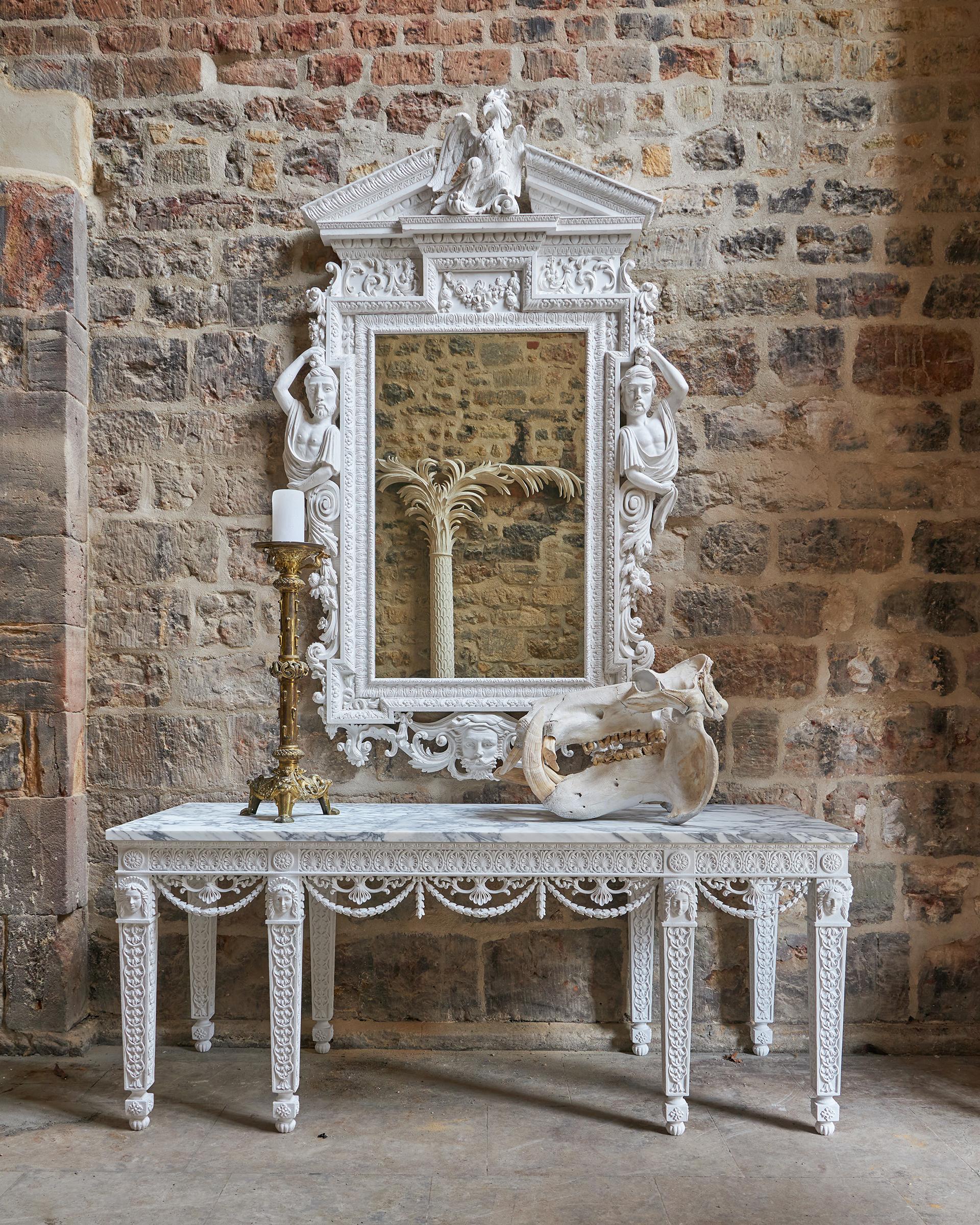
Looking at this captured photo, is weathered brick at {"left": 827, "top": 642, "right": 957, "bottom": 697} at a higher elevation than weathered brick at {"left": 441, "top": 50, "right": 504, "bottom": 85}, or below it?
below

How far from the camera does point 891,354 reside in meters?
3.24

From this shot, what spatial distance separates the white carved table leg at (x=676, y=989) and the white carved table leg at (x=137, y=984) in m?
1.30

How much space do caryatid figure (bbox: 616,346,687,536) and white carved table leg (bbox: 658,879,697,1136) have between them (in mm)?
1100

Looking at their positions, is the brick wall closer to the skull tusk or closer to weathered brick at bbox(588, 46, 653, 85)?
weathered brick at bbox(588, 46, 653, 85)

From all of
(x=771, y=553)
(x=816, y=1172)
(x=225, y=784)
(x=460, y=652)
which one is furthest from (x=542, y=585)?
(x=816, y=1172)

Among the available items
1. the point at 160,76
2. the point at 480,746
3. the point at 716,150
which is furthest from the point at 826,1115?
the point at 160,76

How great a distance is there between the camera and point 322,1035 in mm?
3152

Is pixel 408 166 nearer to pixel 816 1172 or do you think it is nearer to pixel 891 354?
pixel 891 354

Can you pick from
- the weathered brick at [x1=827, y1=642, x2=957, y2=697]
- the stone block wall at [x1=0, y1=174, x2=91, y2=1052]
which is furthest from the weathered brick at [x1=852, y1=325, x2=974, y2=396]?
the stone block wall at [x1=0, y1=174, x2=91, y2=1052]

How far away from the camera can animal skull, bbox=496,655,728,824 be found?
8.75ft

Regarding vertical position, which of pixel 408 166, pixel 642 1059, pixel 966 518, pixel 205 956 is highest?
pixel 408 166

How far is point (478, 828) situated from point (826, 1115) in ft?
3.67

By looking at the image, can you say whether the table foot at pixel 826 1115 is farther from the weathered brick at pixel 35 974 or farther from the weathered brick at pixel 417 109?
the weathered brick at pixel 417 109

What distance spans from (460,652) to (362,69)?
1.88 metres
